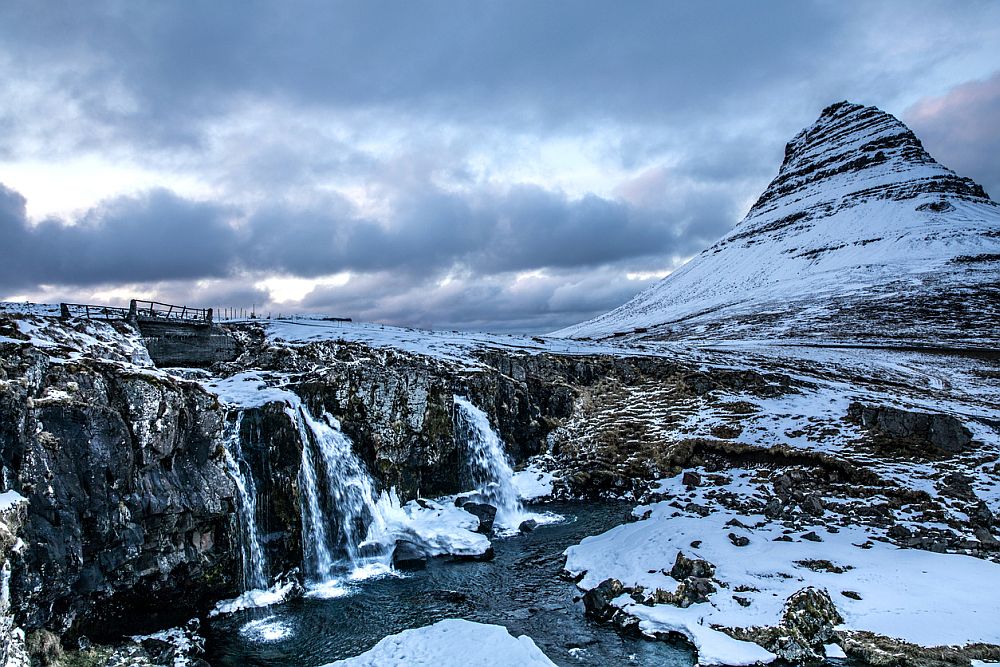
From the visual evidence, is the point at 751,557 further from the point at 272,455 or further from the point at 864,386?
the point at 864,386

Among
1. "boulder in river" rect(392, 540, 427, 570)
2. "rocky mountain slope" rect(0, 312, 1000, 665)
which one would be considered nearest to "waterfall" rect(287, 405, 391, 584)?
"rocky mountain slope" rect(0, 312, 1000, 665)

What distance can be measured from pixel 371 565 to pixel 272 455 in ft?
23.2

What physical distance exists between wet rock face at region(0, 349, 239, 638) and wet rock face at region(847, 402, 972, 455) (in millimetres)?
38563

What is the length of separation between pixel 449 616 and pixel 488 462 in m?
16.8

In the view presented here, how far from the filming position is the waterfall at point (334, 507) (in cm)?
2680

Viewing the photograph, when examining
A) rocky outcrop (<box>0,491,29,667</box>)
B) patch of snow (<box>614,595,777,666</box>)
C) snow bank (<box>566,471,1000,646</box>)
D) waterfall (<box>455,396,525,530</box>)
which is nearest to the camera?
rocky outcrop (<box>0,491,29,667</box>)

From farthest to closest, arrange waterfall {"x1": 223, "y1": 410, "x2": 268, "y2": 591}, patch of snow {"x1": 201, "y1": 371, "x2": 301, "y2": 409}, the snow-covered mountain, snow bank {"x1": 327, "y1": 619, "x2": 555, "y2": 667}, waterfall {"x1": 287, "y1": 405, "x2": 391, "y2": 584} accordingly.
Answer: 1. the snow-covered mountain
2. patch of snow {"x1": 201, "y1": 371, "x2": 301, "y2": 409}
3. waterfall {"x1": 287, "y1": 405, "x2": 391, "y2": 584}
4. waterfall {"x1": 223, "y1": 410, "x2": 268, "y2": 591}
5. snow bank {"x1": 327, "y1": 619, "x2": 555, "y2": 667}

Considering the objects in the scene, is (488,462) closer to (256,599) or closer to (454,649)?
(256,599)

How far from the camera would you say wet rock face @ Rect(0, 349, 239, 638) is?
60.7ft

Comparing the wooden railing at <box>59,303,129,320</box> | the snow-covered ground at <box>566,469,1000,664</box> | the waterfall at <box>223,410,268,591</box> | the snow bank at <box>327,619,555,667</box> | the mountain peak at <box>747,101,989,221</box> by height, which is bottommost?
the snow bank at <box>327,619,555,667</box>

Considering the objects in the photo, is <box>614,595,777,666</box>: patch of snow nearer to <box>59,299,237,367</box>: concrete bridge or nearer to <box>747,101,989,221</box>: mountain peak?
<box>59,299,237,367</box>: concrete bridge

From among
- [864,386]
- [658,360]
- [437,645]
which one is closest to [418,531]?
[437,645]

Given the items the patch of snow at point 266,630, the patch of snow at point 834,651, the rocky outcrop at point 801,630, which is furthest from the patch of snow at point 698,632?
the patch of snow at point 266,630

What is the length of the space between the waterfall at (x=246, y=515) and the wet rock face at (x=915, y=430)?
120 ft
